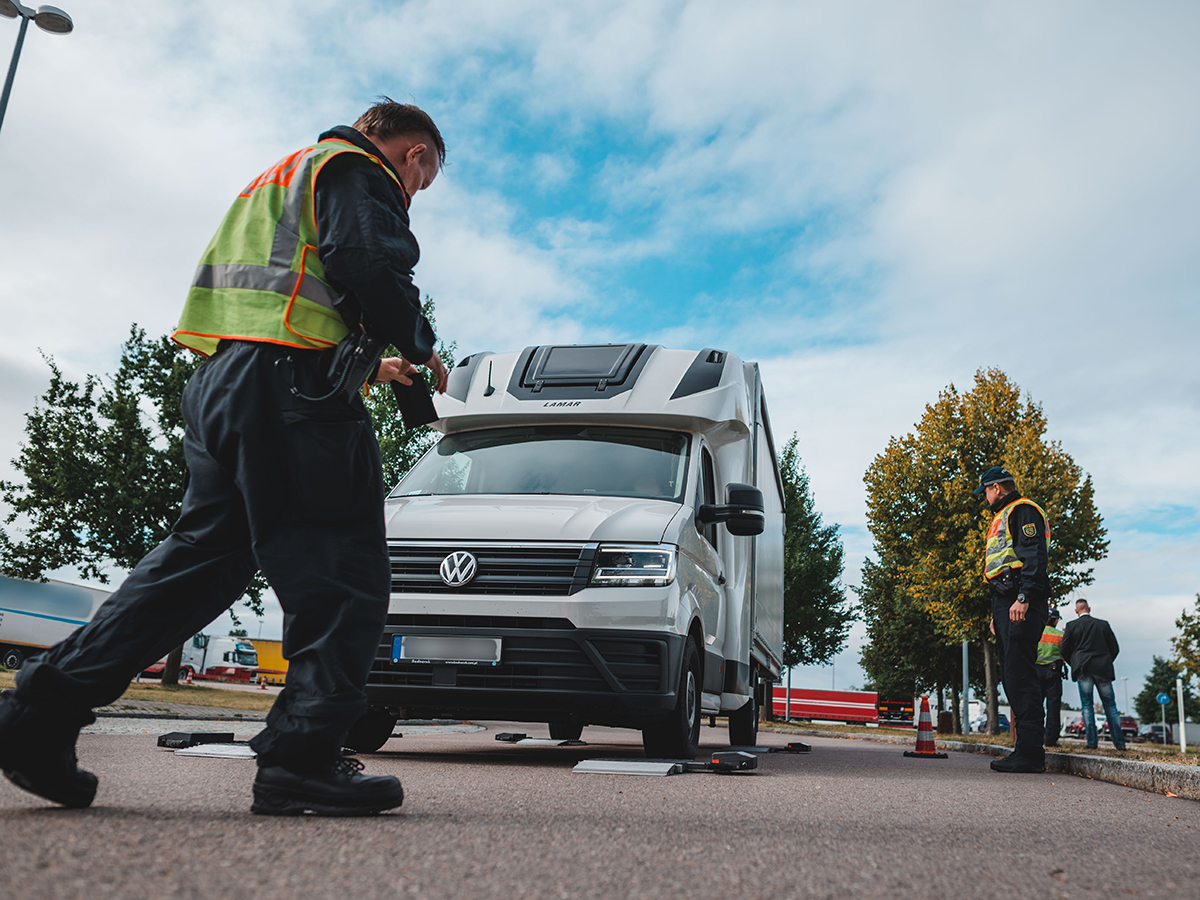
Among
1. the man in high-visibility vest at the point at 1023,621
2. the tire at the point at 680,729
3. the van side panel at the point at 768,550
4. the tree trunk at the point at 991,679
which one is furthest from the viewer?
→ the tree trunk at the point at 991,679

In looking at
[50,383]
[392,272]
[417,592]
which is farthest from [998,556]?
[50,383]

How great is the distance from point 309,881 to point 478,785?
233cm

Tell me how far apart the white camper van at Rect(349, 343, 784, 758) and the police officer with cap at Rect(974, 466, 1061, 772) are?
193cm

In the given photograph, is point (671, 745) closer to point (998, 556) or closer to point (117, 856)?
point (998, 556)

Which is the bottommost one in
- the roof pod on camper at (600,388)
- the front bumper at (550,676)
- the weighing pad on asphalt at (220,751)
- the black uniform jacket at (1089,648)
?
the weighing pad on asphalt at (220,751)

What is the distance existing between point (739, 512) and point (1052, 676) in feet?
29.4

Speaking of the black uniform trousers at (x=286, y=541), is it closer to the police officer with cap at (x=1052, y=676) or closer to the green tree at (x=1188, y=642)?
the police officer with cap at (x=1052, y=676)

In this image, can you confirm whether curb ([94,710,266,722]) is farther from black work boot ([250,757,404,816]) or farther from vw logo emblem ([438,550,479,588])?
black work boot ([250,757,404,816])

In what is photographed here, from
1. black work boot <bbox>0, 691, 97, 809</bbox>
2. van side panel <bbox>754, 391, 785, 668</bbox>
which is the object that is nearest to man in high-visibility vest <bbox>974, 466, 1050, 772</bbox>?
van side panel <bbox>754, 391, 785, 668</bbox>

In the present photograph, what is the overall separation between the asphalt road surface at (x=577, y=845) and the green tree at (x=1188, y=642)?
1772 inches

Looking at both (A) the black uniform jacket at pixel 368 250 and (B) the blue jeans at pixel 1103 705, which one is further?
(B) the blue jeans at pixel 1103 705

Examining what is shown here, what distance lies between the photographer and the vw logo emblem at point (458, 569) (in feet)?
18.0

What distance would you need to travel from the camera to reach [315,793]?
2.67 meters

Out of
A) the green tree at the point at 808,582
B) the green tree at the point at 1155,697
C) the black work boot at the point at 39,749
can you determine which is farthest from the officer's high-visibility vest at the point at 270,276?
the green tree at the point at 1155,697
